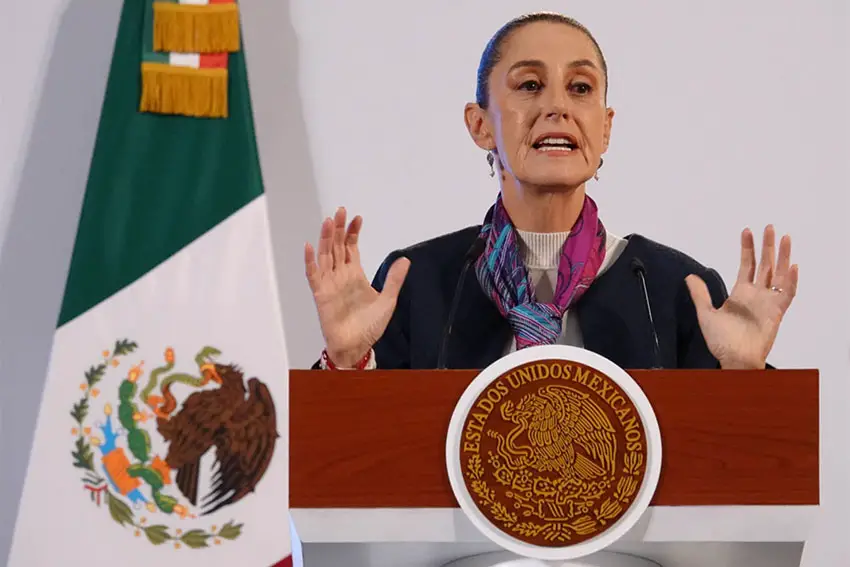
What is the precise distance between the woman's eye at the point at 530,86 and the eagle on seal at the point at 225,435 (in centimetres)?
111

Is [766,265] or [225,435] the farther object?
[225,435]

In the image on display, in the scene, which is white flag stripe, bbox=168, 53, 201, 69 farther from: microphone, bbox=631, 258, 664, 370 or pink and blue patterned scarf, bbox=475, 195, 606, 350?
microphone, bbox=631, 258, 664, 370

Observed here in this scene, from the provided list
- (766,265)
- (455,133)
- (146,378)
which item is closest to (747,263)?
(766,265)

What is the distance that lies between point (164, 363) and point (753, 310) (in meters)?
1.57

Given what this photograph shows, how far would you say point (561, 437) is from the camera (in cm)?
120

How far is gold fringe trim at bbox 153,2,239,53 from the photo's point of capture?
2650mm

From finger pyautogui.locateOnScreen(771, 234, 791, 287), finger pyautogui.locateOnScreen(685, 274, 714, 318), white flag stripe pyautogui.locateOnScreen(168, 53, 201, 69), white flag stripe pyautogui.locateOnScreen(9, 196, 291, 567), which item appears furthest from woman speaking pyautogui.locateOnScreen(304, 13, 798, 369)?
white flag stripe pyautogui.locateOnScreen(168, 53, 201, 69)

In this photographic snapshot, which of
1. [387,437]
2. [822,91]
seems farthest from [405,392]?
[822,91]

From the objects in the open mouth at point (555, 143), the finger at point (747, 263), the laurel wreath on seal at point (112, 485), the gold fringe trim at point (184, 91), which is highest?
the gold fringe trim at point (184, 91)

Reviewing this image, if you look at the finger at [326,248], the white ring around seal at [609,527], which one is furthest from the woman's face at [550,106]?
the white ring around seal at [609,527]

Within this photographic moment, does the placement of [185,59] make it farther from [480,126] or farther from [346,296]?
[346,296]

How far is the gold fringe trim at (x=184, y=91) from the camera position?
8.69 ft

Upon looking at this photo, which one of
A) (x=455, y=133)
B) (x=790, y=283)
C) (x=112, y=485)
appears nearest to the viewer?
(x=790, y=283)

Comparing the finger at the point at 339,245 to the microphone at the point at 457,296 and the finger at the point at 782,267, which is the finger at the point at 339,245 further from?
the finger at the point at 782,267
